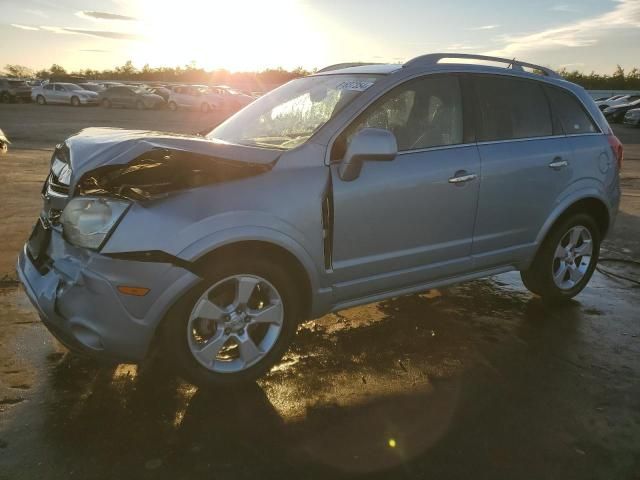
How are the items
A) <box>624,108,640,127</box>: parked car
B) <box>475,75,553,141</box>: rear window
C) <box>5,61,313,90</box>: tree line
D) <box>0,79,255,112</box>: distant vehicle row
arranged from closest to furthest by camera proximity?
<box>475,75,553,141</box>: rear window
<box>624,108,640,127</box>: parked car
<box>0,79,255,112</box>: distant vehicle row
<box>5,61,313,90</box>: tree line

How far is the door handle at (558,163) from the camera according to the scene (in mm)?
Answer: 4359

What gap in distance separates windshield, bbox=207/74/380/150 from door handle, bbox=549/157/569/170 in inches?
61.7

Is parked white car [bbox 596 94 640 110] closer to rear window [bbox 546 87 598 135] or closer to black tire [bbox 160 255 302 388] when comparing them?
rear window [bbox 546 87 598 135]

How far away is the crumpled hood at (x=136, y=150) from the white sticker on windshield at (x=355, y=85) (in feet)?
2.66

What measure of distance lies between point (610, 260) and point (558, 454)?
12.9 feet

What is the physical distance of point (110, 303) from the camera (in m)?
2.85

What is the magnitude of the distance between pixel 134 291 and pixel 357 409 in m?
1.33

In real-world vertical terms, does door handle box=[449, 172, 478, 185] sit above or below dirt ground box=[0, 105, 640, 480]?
above

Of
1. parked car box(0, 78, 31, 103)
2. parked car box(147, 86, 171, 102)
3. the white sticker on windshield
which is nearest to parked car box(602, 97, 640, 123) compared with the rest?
parked car box(147, 86, 171, 102)

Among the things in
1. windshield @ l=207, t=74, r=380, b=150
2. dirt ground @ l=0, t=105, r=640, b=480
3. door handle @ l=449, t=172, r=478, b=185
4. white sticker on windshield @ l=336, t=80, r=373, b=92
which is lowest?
dirt ground @ l=0, t=105, r=640, b=480

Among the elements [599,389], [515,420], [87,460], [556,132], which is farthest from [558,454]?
[556,132]

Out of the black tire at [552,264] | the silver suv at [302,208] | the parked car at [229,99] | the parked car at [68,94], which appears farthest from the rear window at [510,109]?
the parked car at [68,94]

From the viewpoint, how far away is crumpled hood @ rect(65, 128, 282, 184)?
9.70 feet

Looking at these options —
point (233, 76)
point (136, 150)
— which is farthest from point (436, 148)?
point (233, 76)
